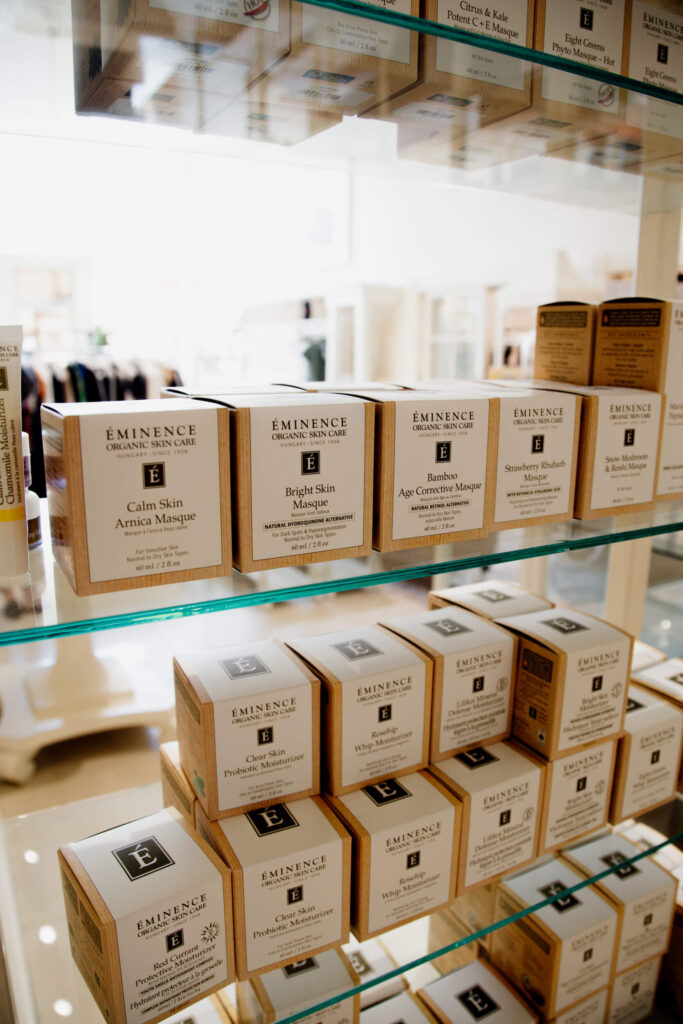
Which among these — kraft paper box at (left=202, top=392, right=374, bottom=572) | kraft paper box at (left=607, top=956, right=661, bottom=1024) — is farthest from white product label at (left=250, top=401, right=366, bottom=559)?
kraft paper box at (left=607, top=956, right=661, bottom=1024)

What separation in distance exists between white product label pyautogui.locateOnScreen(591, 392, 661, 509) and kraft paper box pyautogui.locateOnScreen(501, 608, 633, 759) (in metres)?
0.20

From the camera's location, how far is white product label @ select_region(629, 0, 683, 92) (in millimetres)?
837

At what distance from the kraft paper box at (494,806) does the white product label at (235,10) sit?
85cm

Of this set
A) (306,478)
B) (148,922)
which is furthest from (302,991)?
(306,478)

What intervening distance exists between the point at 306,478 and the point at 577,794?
0.65 metres

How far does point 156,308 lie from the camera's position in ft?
19.3

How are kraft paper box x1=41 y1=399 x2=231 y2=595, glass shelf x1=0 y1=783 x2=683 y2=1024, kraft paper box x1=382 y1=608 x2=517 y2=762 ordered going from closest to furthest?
1. kraft paper box x1=41 y1=399 x2=231 y2=595
2. glass shelf x1=0 y1=783 x2=683 y2=1024
3. kraft paper box x1=382 y1=608 x2=517 y2=762

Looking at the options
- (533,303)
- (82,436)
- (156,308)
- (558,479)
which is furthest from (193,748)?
(156,308)

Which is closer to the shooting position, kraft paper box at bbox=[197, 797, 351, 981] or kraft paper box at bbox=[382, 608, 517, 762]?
kraft paper box at bbox=[197, 797, 351, 981]

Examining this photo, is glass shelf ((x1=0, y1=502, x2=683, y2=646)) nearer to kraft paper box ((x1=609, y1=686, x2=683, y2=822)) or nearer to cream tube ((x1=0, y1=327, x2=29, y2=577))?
cream tube ((x1=0, y1=327, x2=29, y2=577))

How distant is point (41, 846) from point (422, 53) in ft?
3.61

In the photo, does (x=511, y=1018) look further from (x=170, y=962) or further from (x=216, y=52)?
(x=216, y=52)

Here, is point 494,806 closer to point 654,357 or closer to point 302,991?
point 302,991

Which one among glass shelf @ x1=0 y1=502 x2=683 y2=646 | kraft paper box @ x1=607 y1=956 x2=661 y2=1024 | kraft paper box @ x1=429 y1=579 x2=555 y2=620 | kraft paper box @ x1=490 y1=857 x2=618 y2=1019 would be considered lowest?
kraft paper box @ x1=607 y1=956 x2=661 y2=1024
